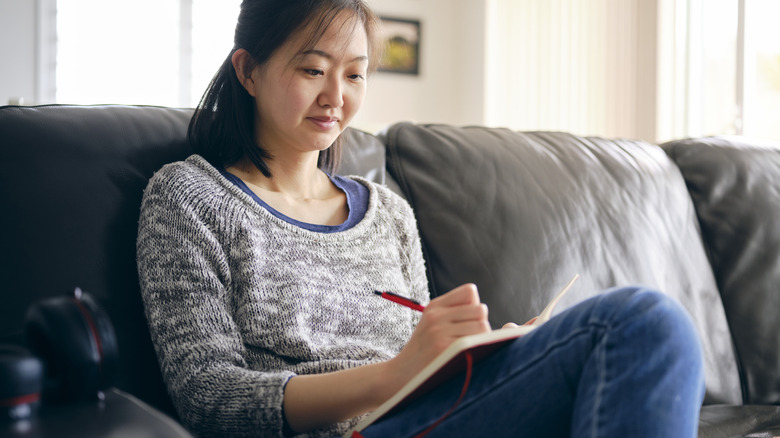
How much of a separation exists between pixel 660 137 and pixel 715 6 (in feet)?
2.58

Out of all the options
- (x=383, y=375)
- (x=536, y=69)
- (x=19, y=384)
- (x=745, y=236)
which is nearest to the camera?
(x=19, y=384)

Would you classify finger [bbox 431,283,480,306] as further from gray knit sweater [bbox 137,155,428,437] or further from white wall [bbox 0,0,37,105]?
white wall [bbox 0,0,37,105]

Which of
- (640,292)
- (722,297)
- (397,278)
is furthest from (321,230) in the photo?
(722,297)

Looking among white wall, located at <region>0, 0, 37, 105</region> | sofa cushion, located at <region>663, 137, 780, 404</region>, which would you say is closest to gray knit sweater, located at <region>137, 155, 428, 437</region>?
sofa cushion, located at <region>663, 137, 780, 404</region>

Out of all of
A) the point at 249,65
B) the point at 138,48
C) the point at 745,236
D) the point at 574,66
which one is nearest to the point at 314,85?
the point at 249,65

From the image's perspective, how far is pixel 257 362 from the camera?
1.06m

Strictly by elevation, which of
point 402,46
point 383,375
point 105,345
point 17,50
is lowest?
point 383,375

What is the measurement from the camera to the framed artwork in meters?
4.38

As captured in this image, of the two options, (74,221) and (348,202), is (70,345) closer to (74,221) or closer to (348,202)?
(74,221)

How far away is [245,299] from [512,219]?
2.22 ft

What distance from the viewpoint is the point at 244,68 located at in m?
1.25

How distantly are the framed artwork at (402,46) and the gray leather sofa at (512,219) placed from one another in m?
2.70

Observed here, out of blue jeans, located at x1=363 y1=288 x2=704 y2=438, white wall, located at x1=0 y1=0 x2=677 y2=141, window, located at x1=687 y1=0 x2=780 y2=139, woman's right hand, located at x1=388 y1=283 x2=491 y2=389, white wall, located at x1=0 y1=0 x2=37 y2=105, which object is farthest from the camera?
white wall, located at x1=0 y1=0 x2=677 y2=141

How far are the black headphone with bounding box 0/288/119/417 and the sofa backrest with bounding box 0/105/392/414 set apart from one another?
0.49 metres
